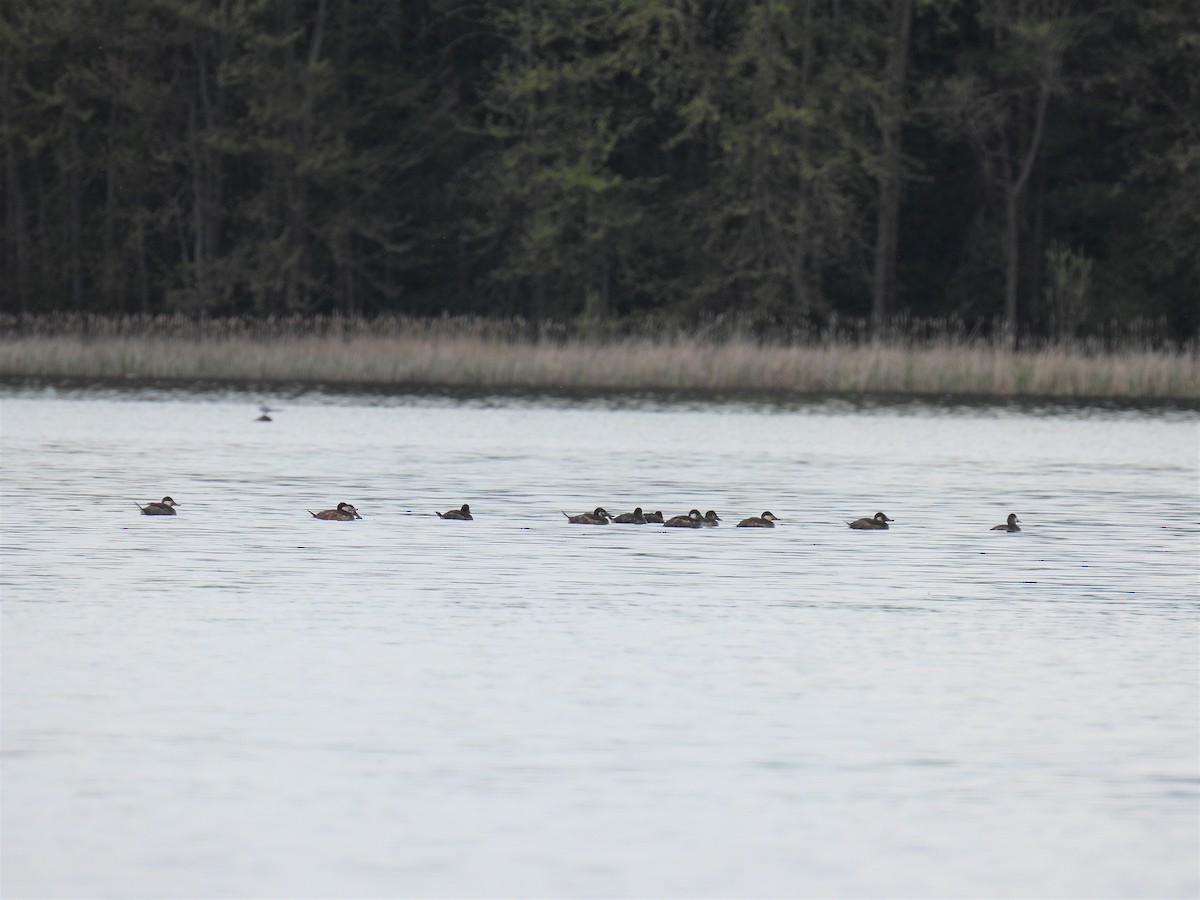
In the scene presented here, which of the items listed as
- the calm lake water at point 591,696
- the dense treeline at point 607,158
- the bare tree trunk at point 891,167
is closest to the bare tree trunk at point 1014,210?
the dense treeline at point 607,158

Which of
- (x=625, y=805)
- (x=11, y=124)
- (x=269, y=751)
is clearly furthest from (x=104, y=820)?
(x=11, y=124)

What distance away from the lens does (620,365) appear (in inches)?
1371

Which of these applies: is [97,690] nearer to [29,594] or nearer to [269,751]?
[269,751]

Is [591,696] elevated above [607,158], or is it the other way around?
[607,158]

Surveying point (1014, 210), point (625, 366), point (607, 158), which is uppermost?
point (607, 158)

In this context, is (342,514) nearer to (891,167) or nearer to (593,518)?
(593,518)

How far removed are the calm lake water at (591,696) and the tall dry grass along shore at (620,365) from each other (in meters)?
13.4

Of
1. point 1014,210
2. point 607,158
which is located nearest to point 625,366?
point 1014,210

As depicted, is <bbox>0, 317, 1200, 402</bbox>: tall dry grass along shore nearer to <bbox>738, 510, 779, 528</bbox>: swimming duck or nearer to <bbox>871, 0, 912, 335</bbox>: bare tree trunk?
<bbox>871, 0, 912, 335</bbox>: bare tree trunk

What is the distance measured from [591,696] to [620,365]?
25.3 metres

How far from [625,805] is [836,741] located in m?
1.40

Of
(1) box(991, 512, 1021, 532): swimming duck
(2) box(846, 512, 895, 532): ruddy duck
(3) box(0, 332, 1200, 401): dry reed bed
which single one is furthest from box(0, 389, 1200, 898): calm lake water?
(3) box(0, 332, 1200, 401): dry reed bed

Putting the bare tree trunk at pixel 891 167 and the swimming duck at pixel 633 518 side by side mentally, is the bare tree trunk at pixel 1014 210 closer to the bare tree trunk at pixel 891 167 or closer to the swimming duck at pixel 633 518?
the bare tree trunk at pixel 891 167

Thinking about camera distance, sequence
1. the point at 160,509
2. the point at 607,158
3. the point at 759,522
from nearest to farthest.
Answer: the point at 759,522 → the point at 160,509 → the point at 607,158
